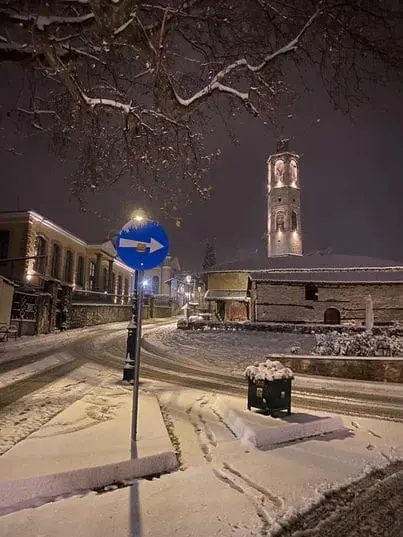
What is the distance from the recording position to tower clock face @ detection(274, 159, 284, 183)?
58484mm

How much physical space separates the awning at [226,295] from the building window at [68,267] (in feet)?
50.1

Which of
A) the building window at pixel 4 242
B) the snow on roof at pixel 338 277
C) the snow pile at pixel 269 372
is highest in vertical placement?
the building window at pixel 4 242

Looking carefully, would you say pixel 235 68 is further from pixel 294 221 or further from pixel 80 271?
pixel 294 221

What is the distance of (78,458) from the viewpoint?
3.98 m

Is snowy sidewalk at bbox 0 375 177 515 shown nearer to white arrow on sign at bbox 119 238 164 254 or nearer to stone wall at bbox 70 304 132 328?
white arrow on sign at bbox 119 238 164 254

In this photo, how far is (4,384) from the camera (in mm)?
8789

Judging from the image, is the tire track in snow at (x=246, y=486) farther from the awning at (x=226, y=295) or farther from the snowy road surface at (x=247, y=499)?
the awning at (x=226, y=295)

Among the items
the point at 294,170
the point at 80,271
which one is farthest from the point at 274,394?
the point at 294,170

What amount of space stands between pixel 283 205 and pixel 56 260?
34.5 meters

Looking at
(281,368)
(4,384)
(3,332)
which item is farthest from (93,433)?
(3,332)

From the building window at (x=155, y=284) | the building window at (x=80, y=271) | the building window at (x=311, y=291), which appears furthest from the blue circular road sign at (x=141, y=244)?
the building window at (x=155, y=284)

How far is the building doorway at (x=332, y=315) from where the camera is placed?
103 feet

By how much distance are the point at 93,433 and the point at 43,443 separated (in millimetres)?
655

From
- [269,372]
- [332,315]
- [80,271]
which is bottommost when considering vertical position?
[269,372]
